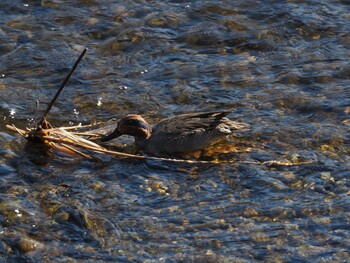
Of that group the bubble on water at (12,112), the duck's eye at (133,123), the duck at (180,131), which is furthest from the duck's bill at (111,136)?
the bubble on water at (12,112)

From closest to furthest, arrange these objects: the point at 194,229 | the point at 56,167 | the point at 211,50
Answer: the point at 194,229 → the point at 56,167 → the point at 211,50

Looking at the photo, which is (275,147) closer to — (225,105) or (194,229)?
(225,105)

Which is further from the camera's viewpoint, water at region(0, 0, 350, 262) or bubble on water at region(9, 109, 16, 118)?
bubble on water at region(9, 109, 16, 118)

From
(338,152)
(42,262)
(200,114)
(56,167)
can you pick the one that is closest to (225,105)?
(200,114)

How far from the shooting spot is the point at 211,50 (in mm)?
10844

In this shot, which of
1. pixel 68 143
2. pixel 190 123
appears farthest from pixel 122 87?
pixel 68 143

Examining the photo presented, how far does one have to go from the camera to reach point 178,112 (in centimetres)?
943

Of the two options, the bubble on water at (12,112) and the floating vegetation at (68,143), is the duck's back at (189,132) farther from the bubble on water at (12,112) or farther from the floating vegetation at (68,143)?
the bubble on water at (12,112)

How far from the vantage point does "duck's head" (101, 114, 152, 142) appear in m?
8.76

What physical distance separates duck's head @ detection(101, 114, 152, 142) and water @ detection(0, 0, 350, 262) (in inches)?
15.3

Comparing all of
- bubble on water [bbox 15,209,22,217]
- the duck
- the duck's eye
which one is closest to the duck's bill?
the duck

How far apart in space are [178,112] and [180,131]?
2.45 ft

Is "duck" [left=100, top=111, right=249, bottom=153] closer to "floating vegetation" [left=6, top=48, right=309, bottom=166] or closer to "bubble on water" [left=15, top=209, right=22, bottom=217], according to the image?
"floating vegetation" [left=6, top=48, right=309, bottom=166]

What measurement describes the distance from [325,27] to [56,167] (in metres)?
4.49
